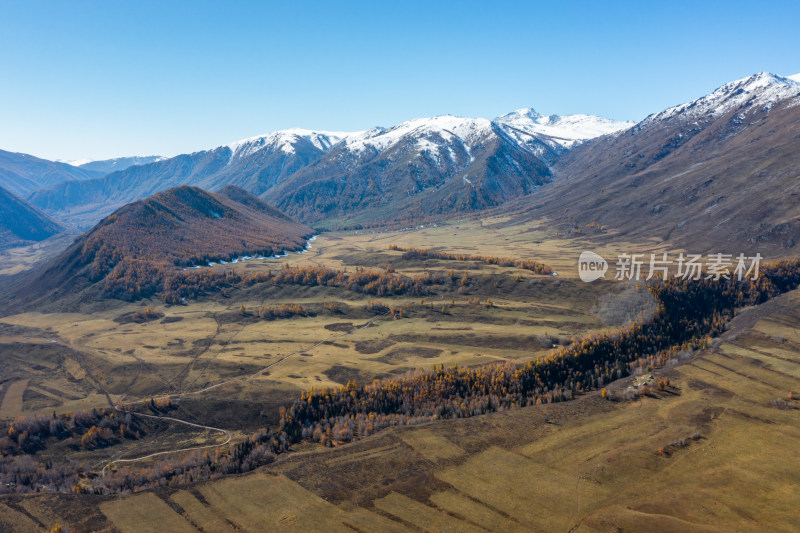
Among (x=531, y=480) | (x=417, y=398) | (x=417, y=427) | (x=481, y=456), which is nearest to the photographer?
(x=531, y=480)

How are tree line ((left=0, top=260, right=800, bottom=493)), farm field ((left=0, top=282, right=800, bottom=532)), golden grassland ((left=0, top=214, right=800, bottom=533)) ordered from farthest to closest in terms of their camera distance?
tree line ((left=0, top=260, right=800, bottom=493)) < golden grassland ((left=0, top=214, right=800, bottom=533)) < farm field ((left=0, top=282, right=800, bottom=532))

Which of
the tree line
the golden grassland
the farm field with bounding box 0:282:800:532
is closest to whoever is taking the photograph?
the farm field with bounding box 0:282:800:532

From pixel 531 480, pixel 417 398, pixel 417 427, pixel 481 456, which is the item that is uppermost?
pixel 531 480

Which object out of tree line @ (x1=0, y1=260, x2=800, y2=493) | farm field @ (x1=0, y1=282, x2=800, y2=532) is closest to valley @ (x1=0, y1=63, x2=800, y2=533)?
farm field @ (x1=0, y1=282, x2=800, y2=532)

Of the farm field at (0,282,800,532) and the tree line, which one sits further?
the tree line

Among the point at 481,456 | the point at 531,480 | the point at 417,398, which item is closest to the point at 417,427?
the point at 417,398

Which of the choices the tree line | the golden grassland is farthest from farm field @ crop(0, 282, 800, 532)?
the tree line

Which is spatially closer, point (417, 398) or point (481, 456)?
point (481, 456)

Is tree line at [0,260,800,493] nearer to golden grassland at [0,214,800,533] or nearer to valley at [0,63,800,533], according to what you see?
valley at [0,63,800,533]

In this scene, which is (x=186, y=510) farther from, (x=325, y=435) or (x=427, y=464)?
(x=427, y=464)

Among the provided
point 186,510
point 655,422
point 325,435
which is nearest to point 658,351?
point 655,422

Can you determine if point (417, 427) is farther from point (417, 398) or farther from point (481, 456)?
point (481, 456)
